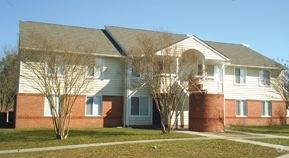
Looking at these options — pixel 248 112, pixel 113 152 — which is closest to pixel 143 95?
pixel 248 112

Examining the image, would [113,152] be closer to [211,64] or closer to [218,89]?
[218,89]

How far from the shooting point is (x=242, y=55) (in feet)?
107

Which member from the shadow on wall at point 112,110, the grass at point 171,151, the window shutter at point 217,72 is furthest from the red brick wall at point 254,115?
the grass at point 171,151

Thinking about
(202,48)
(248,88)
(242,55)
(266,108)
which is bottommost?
(266,108)

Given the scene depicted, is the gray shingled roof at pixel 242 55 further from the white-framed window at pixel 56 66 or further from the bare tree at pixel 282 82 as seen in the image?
the white-framed window at pixel 56 66

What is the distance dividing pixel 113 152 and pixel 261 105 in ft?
73.9

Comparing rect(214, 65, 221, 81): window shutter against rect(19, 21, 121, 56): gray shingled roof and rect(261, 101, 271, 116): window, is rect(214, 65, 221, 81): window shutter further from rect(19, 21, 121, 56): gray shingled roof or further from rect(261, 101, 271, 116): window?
rect(19, 21, 121, 56): gray shingled roof

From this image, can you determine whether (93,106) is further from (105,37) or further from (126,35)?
(126,35)

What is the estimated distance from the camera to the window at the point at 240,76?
30.1 m

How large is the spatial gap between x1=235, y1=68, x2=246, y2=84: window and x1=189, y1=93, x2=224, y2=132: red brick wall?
8.40m

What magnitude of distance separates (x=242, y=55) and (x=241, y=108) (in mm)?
5713

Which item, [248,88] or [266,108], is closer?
[248,88]

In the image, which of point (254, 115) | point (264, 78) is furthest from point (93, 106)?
point (264, 78)

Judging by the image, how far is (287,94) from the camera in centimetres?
2633
